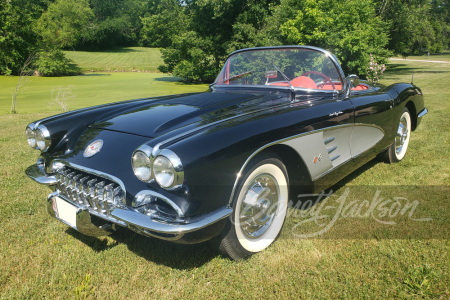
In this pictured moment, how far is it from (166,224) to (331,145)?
Answer: 157 cm

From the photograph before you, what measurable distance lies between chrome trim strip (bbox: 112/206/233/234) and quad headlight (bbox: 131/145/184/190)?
0.19 meters

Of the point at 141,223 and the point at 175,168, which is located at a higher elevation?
Answer: the point at 175,168

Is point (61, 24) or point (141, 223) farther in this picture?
point (61, 24)

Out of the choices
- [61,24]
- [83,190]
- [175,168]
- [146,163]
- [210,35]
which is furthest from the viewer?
[61,24]

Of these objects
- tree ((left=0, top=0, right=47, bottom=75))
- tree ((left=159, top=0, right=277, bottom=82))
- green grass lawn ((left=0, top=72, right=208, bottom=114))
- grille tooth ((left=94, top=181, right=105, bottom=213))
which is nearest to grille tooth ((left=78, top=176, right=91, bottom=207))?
grille tooth ((left=94, top=181, right=105, bottom=213))

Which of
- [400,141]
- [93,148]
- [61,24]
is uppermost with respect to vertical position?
[61,24]

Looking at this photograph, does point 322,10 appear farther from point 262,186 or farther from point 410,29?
point 262,186

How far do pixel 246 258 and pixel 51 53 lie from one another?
1412 inches

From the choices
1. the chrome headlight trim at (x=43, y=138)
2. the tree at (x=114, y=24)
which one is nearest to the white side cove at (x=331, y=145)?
the chrome headlight trim at (x=43, y=138)

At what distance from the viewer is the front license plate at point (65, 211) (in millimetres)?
2182

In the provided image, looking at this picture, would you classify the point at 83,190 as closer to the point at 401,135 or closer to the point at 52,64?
the point at 401,135

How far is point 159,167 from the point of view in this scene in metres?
1.80

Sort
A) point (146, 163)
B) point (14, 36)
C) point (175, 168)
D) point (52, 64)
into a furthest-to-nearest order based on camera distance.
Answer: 1. point (14, 36)
2. point (52, 64)
3. point (146, 163)
4. point (175, 168)

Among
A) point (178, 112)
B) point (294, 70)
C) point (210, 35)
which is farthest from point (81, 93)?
point (178, 112)
